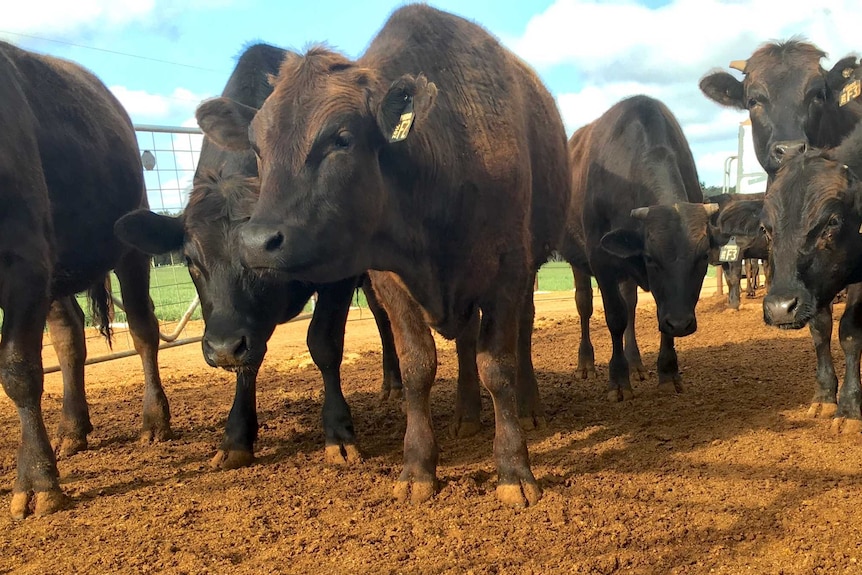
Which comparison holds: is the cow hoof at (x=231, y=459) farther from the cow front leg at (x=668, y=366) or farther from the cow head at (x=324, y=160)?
the cow front leg at (x=668, y=366)

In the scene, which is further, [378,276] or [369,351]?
[369,351]

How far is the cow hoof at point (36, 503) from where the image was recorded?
3746 millimetres

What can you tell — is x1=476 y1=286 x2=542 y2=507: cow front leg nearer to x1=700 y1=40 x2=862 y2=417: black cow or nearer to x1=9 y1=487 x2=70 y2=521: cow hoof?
x1=9 y1=487 x2=70 y2=521: cow hoof

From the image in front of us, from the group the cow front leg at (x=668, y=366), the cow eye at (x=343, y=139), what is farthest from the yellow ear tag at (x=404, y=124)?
the cow front leg at (x=668, y=366)

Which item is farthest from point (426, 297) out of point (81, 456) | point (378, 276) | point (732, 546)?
point (81, 456)

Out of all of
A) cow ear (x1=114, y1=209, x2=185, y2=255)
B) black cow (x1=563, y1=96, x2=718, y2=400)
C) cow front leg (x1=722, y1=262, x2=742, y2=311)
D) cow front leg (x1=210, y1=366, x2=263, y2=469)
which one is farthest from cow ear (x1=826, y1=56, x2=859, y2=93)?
cow front leg (x1=722, y1=262, x2=742, y2=311)

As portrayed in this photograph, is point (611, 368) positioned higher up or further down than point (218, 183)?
further down

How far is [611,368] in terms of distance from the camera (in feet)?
20.2

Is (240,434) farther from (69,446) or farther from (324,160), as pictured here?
(324,160)

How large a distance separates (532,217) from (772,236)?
4.88ft

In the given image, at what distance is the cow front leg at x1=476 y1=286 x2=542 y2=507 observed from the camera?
3799mm

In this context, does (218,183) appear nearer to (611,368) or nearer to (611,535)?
(611,535)

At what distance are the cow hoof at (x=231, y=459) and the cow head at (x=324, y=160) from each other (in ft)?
5.97

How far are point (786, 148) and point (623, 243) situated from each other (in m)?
1.35
